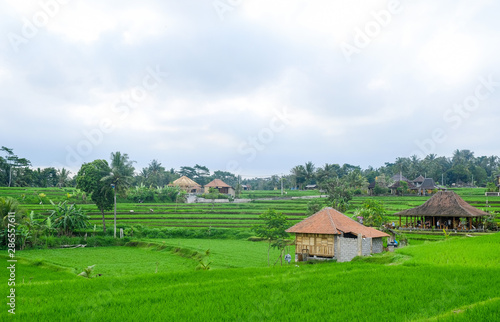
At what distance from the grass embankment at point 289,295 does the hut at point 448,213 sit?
1667 cm

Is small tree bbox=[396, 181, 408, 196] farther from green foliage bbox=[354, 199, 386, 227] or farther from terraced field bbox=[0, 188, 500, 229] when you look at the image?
green foliage bbox=[354, 199, 386, 227]

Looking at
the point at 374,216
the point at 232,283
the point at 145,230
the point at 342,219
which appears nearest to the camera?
the point at 232,283

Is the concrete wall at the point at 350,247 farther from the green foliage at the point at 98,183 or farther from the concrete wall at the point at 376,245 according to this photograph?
the green foliage at the point at 98,183

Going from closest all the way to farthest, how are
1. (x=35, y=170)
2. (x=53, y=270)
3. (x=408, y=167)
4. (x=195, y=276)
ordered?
(x=195, y=276), (x=53, y=270), (x=35, y=170), (x=408, y=167)

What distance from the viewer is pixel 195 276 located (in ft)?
41.3

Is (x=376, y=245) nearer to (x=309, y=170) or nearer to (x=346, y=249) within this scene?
(x=346, y=249)

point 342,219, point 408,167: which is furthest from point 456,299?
point 408,167

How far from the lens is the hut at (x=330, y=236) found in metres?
19.0

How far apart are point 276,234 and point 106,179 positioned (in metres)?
19.3

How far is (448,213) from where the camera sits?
28969 mm

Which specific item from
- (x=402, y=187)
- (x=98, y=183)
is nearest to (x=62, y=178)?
(x=98, y=183)

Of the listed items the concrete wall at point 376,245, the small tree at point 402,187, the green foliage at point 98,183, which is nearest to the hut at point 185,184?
the small tree at point 402,187

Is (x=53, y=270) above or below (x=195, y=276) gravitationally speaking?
below

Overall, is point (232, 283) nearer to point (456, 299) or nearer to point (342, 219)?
point (456, 299)
